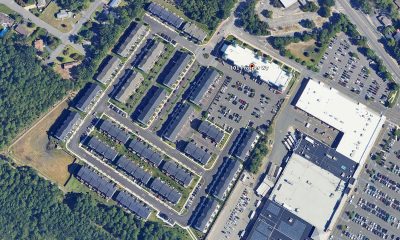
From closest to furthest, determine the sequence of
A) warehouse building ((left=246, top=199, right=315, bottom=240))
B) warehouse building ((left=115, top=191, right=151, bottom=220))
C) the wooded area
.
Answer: the wooded area
warehouse building ((left=246, top=199, right=315, bottom=240))
warehouse building ((left=115, top=191, right=151, bottom=220))

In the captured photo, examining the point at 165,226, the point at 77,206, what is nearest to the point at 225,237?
the point at 165,226

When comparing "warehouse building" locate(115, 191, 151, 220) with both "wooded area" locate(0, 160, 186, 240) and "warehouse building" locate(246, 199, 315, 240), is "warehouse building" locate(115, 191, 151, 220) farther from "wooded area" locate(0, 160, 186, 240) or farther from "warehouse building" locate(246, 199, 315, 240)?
"warehouse building" locate(246, 199, 315, 240)

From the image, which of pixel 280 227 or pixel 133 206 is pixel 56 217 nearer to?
pixel 133 206

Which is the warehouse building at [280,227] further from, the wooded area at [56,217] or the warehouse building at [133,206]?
the warehouse building at [133,206]

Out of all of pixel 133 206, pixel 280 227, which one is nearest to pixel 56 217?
pixel 133 206

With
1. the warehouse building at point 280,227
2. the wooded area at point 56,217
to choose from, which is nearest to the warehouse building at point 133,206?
the wooded area at point 56,217

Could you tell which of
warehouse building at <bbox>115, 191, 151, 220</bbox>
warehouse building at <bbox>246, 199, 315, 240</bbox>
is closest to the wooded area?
warehouse building at <bbox>115, 191, 151, 220</bbox>
